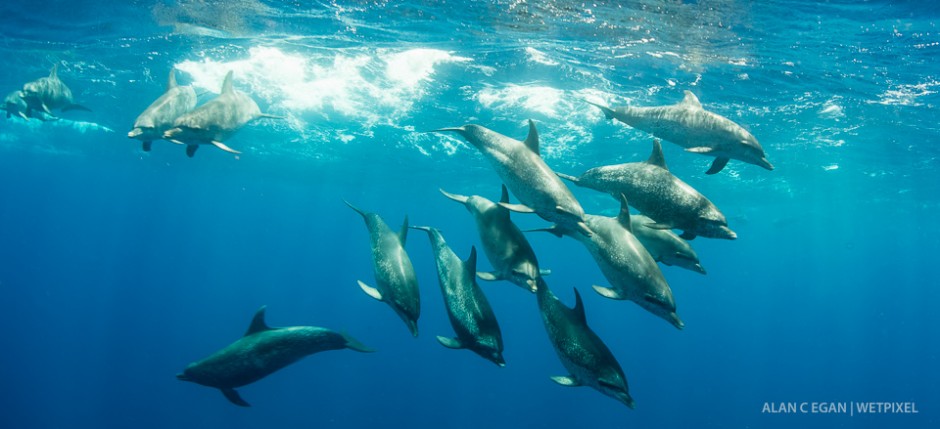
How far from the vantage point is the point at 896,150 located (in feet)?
75.0

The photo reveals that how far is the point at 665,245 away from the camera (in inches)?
189

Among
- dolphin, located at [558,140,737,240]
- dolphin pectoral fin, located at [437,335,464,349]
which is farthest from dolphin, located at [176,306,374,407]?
dolphin, located at [558,140,737,240]

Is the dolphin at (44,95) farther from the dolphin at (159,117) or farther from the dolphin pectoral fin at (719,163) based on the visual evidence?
the dolphin pectoral fin at (719,163)

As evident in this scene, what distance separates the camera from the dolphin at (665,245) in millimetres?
4734

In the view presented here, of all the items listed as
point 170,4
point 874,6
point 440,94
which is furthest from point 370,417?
point 874,6

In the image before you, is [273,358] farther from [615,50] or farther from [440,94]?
[440,94]

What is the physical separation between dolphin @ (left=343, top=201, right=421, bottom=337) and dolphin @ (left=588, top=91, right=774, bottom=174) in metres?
3.29

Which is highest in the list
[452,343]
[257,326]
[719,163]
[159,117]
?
[719,163]

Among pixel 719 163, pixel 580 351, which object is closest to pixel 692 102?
pixel 719 163

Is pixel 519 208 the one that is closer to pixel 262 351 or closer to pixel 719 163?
pixel 719 163

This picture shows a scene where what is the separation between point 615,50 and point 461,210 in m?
49.1

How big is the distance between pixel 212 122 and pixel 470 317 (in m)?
4.62

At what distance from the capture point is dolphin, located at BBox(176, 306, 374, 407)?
267 inches

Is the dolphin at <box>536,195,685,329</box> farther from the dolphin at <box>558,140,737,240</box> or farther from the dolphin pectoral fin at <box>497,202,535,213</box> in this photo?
the dolphin pectoral fin at <box>497,202,535,213</box>
